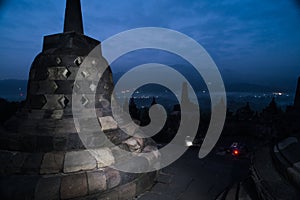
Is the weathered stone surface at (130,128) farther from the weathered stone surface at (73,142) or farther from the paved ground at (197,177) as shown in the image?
the paved ground at (197,177)

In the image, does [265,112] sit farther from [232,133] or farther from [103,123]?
[103,123]

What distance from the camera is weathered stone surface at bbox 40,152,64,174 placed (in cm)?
357

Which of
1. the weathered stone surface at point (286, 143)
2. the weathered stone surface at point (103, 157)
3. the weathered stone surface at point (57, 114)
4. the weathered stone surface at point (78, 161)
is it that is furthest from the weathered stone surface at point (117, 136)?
the weathered stone surface at point (286, 143)

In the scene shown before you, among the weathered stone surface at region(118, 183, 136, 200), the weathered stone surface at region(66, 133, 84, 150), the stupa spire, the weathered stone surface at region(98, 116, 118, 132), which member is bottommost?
the weathered stone surface at region(118, 183, 136, 200)

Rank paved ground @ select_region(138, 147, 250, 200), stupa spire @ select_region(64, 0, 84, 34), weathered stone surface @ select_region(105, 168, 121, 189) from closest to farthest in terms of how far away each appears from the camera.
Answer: weathered stone surface @ select_region(105, 168, 121, 189)
paved ground @ select_region(138, 147, 250, 200)
stupa spire @ select_region(64, 0, 84, 34)

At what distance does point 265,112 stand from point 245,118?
122 centimetres

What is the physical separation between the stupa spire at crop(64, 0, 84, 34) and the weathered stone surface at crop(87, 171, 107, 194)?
12.7ft

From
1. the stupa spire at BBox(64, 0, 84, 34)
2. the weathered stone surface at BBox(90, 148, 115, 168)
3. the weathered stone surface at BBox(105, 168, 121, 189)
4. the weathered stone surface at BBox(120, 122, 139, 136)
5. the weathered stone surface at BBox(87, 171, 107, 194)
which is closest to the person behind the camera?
the weathered stone surface at BBox(87, 171, 107, 194)

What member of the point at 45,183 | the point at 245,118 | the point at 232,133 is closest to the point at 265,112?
the point at 245,118

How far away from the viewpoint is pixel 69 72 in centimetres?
447

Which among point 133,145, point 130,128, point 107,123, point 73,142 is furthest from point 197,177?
point 73,142

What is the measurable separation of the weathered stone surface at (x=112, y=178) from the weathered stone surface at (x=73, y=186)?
45 centimetres

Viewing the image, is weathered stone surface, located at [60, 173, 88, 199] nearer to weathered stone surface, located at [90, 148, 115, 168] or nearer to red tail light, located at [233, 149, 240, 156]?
weathered stone surface, located at [90, 148, 115, 168]

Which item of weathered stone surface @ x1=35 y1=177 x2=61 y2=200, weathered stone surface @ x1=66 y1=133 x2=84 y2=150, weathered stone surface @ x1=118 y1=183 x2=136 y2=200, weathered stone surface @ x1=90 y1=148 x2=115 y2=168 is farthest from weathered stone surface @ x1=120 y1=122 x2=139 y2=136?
weathered stone surface @ x1=35 y1=177 x2=61 y2=200
